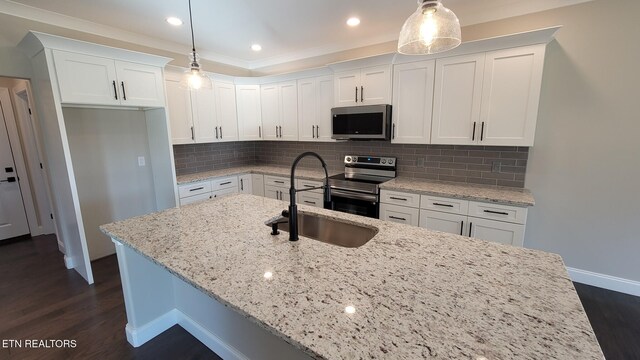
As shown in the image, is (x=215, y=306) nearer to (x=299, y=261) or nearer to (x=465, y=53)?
(x=299, y=261)

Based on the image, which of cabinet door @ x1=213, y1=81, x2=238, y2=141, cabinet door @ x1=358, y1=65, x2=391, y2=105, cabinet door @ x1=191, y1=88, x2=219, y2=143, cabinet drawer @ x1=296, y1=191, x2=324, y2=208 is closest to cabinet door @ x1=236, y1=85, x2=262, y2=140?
cabinet door @ x1=213, y1=81, x2=238, y2=141

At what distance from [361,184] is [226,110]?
2.37 meters

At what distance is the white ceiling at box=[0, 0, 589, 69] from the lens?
98.1 inches

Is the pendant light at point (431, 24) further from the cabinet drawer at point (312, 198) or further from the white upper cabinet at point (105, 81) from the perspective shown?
the white upper cabinet at point (105, 81)

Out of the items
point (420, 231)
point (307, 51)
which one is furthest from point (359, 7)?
point (420, 231)

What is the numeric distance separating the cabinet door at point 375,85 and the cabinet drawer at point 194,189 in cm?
238

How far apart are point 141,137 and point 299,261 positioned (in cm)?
336

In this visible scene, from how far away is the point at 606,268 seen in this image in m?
2.59

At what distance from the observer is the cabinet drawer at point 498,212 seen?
241cm

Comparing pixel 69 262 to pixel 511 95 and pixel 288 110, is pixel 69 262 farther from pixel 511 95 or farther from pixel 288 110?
pixel 511 95

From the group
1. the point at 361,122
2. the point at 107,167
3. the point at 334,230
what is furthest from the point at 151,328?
the point at 361,122

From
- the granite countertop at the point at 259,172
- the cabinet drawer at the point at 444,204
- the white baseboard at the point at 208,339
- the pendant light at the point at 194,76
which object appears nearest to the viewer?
the white baseboard at the point at 208,339

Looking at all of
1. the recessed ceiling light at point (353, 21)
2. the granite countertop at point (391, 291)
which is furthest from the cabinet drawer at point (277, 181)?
the granite countertop at point (391, 291)

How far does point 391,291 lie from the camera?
101 cm
